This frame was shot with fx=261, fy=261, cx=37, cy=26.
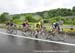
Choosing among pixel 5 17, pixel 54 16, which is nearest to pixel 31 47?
pixel 54 16

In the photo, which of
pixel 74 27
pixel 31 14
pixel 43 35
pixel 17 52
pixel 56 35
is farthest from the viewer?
pixel 31 14

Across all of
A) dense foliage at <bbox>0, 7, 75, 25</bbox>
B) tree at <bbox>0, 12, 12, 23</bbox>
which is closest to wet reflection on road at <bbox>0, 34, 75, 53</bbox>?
dense foliage at <bbox>0, 7, 75, 25</bbox>

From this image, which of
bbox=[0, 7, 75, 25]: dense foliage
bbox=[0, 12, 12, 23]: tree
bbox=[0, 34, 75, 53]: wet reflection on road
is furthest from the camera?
bbox=[0, 12, 12, 23]: tree

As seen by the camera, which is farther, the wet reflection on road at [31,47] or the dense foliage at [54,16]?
the dense foliage at [54,16]

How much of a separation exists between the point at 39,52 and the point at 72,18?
34.4 feet

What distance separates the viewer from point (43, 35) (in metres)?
21.6

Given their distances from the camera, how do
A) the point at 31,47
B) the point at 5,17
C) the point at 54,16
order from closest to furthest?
the point at 31,47 < the point at 54,16 < the point at 5,17

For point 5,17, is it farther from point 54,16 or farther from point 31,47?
point 31,47

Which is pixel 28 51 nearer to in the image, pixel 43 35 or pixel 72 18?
pixel 43 35

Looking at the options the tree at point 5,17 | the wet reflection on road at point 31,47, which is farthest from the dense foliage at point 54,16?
the wet reflection on road at point 31,47

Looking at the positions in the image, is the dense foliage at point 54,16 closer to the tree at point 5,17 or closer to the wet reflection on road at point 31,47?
the tree at point 5,17

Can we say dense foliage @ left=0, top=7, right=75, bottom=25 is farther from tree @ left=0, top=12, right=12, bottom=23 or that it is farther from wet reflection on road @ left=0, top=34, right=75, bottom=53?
wet reflection on road @ left=0, top=34, right=75, bottom=53

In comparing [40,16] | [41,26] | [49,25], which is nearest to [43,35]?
[41,26]

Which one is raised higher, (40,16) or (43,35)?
(40,16)
